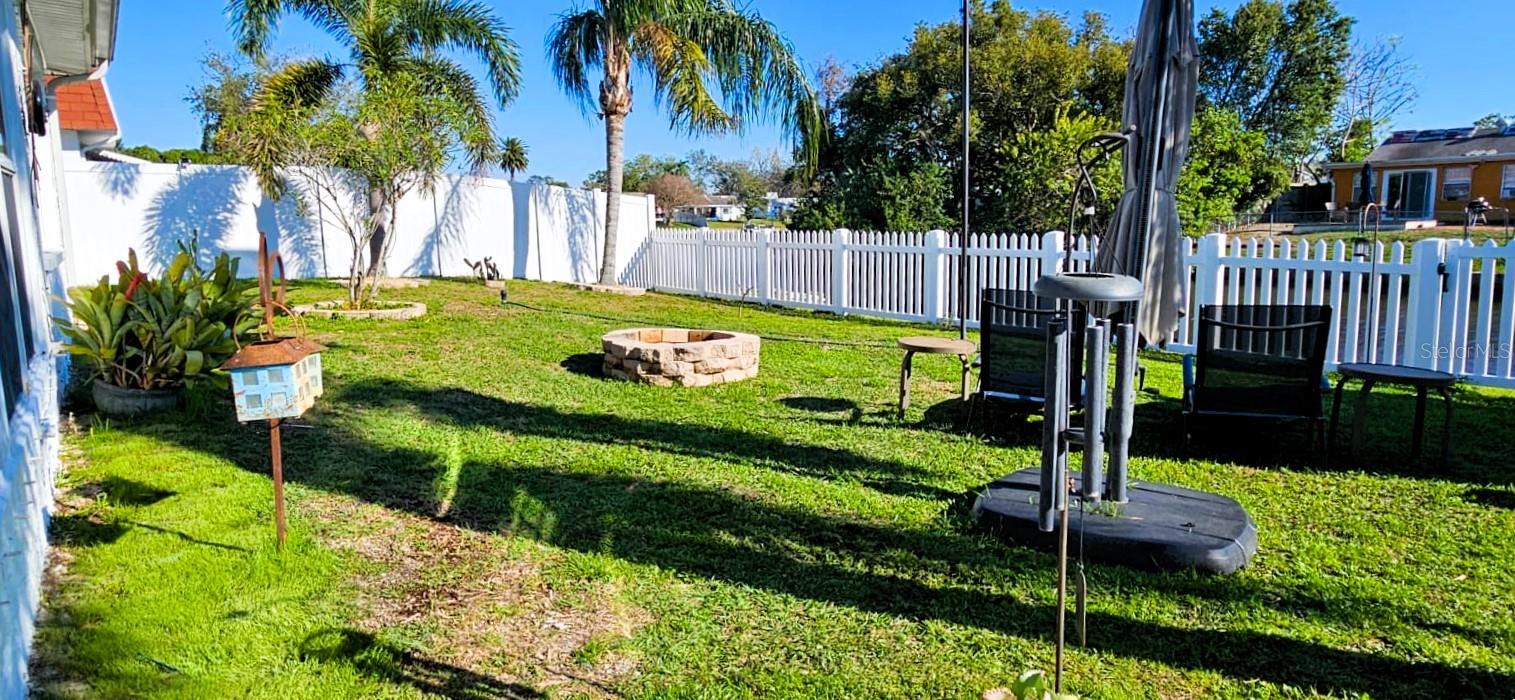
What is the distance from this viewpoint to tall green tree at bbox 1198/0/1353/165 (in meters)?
30.4

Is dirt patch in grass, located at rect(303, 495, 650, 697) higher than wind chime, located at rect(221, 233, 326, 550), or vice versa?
wind chime, located at rect(221, 233, 326, 550)

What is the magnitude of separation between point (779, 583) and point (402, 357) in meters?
5.79

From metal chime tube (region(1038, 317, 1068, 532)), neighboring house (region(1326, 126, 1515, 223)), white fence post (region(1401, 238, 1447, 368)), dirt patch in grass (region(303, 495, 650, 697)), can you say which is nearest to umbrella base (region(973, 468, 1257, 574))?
metal chime tube (region(1038, 317, 1068, 532))

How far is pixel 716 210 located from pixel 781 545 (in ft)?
199

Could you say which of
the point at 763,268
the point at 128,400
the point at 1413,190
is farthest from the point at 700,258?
the point at 1413,190

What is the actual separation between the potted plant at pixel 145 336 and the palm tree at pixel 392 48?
562 cm

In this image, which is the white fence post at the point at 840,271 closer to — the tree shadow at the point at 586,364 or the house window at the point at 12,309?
the tree shadow at the point at 586,364

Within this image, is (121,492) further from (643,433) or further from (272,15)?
(272,15)

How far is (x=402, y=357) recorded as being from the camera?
8.21 metres

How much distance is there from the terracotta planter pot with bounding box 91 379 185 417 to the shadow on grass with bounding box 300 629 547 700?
12.5 feet

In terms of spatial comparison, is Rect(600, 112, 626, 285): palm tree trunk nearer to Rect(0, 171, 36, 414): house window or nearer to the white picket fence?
the white picket fence

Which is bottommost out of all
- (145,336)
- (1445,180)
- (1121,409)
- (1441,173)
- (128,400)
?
(128,400)

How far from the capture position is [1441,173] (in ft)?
108

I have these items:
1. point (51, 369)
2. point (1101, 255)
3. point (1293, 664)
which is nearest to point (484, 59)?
point (51, 369)
